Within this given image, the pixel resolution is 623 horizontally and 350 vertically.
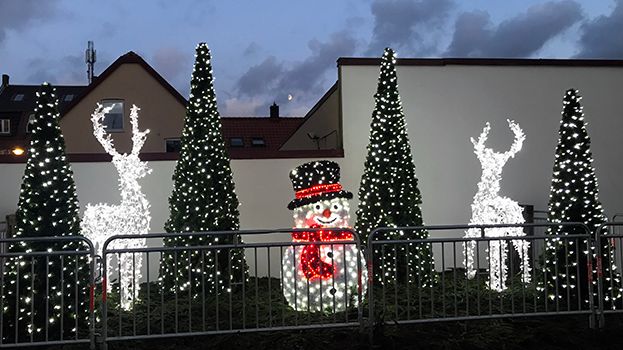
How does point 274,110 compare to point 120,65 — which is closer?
point 120,65

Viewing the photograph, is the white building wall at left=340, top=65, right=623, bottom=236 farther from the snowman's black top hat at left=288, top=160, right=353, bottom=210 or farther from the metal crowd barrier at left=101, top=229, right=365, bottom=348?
the metal crowd barrier at left=101, top=229, right=365, bottom=348

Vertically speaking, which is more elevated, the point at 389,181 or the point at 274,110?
the point at 274,110

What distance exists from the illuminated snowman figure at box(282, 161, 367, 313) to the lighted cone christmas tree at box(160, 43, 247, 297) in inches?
75.9

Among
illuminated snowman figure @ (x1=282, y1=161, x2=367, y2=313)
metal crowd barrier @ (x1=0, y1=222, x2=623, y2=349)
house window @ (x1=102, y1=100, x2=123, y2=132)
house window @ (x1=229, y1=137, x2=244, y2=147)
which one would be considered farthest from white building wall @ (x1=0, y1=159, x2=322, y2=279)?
house window @ (x1=229, y1=137, x2=244, y2=147)

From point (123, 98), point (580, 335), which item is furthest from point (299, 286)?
point (123, 98)

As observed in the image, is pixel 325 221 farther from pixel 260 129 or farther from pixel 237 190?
pixel 260 129

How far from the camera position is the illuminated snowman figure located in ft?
26.2

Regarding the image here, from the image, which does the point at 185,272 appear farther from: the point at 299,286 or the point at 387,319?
the point at 387,319

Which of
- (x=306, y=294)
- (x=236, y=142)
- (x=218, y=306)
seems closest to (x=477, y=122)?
(x=306, y=294)

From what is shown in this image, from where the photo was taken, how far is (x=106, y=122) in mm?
19062

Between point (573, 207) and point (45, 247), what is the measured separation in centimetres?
687

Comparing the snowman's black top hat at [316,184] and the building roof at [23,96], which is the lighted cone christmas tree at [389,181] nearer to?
the snowman's black top hat at [316,184]

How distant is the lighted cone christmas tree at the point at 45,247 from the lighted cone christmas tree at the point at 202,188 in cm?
241

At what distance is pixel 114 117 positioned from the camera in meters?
19.2
